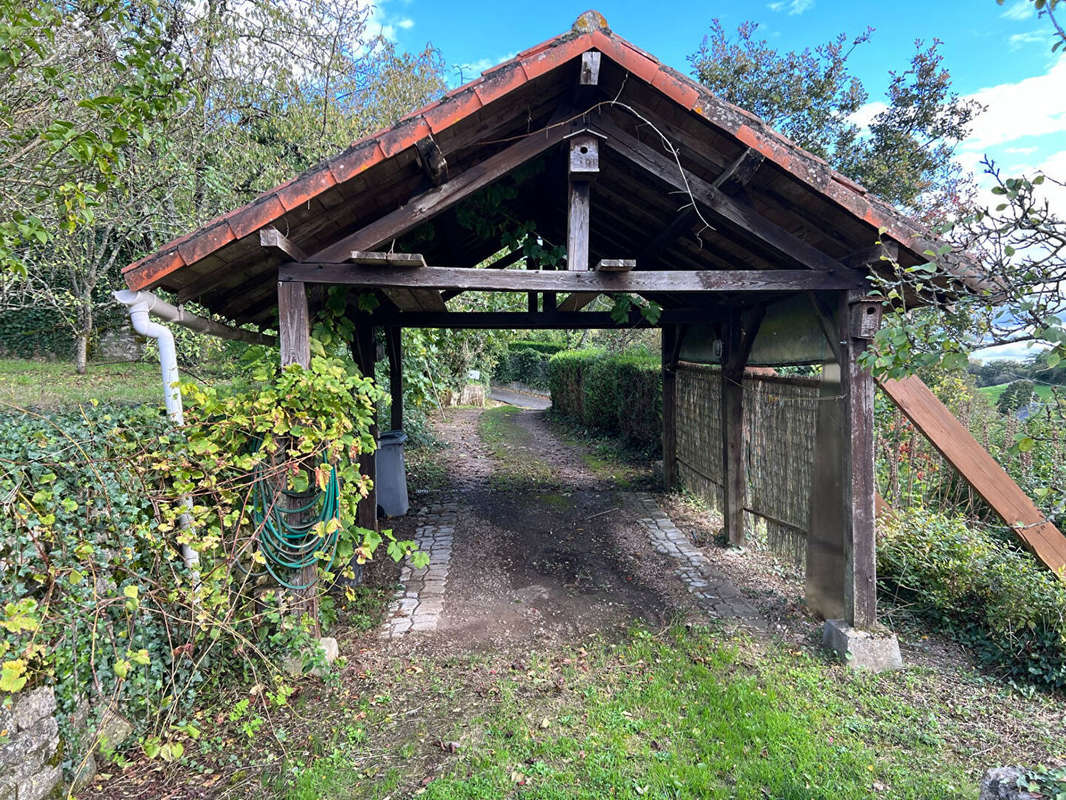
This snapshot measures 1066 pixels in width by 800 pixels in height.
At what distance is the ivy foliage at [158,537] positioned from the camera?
2314mm

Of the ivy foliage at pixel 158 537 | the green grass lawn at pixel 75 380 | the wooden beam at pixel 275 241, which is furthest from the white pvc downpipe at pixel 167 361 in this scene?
the green grass lawn at pixel 75 380

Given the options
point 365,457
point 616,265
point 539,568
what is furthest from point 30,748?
point 539,568

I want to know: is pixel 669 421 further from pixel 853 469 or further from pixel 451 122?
pixel 451 122

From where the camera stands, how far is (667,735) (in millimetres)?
3029

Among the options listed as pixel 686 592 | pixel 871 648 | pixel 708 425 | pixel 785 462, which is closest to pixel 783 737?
pixel 871 648

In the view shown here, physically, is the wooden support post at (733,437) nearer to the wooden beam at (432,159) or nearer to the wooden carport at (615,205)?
the wooden carport at (615,205)

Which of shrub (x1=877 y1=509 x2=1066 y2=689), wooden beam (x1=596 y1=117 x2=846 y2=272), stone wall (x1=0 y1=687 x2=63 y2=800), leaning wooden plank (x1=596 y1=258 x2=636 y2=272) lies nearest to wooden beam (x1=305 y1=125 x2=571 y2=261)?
wooden beam (x1=596 y1=117 x2=846 y2=272)

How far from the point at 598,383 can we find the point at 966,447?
28.8ft

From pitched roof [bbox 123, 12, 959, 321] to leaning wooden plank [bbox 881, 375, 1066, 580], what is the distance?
2.15 metres

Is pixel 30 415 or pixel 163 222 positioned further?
pixel 163 222

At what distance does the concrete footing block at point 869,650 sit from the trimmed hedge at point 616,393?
6161 mm

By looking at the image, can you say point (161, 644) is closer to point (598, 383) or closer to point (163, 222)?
point (163, 222)

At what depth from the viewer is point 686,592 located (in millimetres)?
4898

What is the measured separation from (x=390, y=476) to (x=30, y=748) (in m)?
4.83
